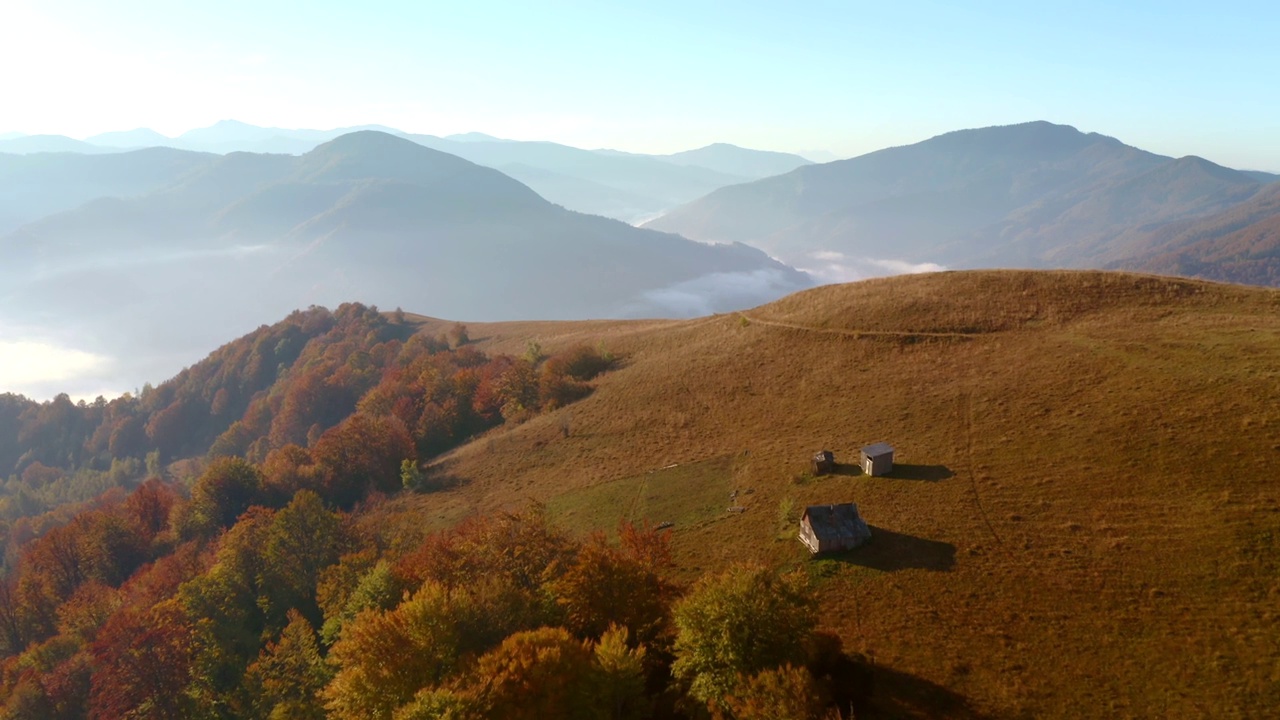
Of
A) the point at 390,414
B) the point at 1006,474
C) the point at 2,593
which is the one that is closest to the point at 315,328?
the point at 390,414

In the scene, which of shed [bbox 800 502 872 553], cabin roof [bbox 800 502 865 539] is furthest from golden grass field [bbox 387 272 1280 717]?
cabin roof [bbox 800 502 865 539]

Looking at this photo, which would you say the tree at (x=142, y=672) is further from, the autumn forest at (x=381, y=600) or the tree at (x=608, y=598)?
the tree at (x=608, y=598)

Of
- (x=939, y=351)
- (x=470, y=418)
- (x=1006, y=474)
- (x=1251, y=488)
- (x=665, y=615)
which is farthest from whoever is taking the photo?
(x=470, y=418)

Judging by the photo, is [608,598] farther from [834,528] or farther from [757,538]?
[834,528]

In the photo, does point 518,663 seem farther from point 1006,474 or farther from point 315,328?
point 315,328

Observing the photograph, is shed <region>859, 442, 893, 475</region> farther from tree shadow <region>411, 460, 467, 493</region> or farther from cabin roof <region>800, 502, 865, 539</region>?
tree shadow <region>411, 460, 467, 493</region>
